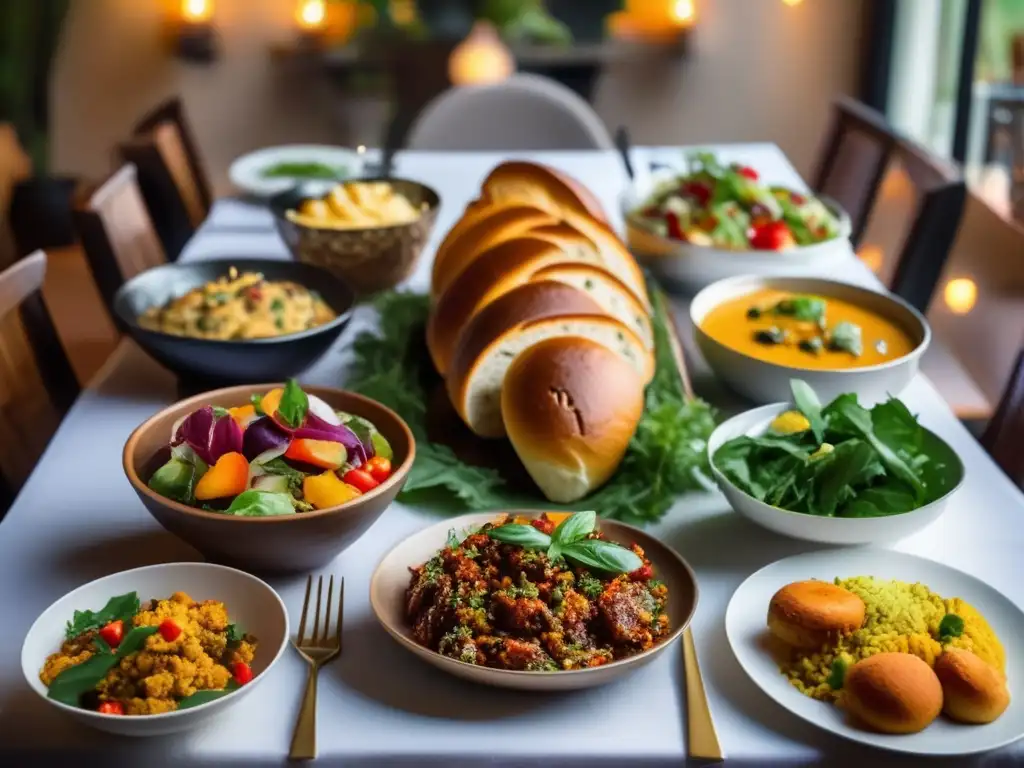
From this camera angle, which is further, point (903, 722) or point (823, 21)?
point (823, 21)

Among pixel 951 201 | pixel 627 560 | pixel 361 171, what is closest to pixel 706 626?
pixel 627 560

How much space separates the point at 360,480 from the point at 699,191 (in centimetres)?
125

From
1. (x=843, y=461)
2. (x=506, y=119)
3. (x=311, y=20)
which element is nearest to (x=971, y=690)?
(x=843, y=461)

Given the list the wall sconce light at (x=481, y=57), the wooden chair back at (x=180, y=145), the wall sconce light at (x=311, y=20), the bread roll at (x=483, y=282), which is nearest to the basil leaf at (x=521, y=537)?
the bread roll at (x=483, y=282)

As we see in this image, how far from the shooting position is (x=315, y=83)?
201 inches

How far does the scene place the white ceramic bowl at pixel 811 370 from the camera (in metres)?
1.54

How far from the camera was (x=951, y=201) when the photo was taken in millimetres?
2289

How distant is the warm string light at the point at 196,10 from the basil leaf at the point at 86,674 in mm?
4404

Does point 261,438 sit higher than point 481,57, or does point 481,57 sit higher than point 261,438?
point 261,438

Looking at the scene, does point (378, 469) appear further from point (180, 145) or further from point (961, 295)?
point (180, 145)

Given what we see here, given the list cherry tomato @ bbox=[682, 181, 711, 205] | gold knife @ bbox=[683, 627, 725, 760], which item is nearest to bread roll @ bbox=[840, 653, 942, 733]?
gold knife @ bbox=[683, 627, 725, 760]

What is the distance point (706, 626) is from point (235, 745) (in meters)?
0.48

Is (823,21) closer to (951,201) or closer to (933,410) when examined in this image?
(951,201)

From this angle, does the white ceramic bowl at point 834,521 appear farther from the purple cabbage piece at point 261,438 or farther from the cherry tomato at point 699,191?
the cherry tomato at point 699,191
